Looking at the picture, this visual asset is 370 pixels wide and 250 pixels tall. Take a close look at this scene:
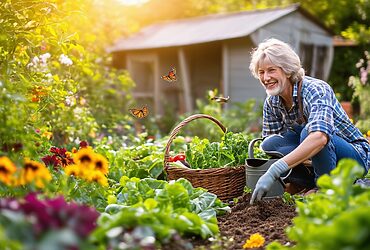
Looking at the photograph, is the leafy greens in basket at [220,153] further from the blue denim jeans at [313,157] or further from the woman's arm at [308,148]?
the woman's arm at [308,148]

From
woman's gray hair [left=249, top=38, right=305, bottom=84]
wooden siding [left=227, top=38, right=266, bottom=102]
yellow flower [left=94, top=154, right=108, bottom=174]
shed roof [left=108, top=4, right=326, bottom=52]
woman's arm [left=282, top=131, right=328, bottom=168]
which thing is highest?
woman's gray hair [left=249, top=38, right=305, bottom=84]

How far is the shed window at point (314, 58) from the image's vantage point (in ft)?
36.3

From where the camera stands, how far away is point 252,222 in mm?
3027

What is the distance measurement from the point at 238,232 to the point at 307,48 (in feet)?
29.3

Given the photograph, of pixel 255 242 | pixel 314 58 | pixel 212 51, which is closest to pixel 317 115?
pixel 255 242

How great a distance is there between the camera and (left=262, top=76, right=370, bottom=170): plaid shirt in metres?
3.36

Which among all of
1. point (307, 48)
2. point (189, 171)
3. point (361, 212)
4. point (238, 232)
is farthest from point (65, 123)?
point (307, 48)

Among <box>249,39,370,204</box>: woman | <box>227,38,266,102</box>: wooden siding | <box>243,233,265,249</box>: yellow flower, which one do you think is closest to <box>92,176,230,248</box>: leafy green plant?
<box>243,233,265,249</box>: yellow flower

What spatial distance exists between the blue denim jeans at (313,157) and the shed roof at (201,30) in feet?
18.7

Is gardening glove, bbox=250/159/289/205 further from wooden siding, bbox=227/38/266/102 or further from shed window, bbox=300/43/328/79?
shed window, bbox=300/43/328/79

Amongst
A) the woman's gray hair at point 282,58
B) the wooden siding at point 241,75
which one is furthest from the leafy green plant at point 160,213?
the wooden siding at point 241,75

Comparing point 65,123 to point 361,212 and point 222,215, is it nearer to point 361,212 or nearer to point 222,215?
point 222,215

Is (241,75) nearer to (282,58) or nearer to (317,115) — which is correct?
Answer: (282,58)

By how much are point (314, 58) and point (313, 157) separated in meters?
8.11
